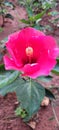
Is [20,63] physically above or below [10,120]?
above

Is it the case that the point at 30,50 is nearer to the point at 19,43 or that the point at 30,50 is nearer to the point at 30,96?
the point at 19,43

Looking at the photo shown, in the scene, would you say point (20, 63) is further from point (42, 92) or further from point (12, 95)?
point (12, 95)

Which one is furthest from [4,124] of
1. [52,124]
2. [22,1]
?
[22,1]

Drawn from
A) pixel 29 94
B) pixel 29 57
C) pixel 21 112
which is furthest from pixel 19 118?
pixel 29 57

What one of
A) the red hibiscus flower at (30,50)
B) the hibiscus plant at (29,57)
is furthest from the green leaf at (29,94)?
the red hibiscus flower at (30,50)

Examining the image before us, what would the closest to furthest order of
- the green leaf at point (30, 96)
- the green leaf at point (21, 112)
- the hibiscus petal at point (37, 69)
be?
the hibiscus petal at point (37, 69) < the green leaf at point (30, 96) < the green leaf at point (21, 112)

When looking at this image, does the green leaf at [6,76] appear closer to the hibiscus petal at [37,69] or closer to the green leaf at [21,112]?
the hibiscus petal at [37,69]
